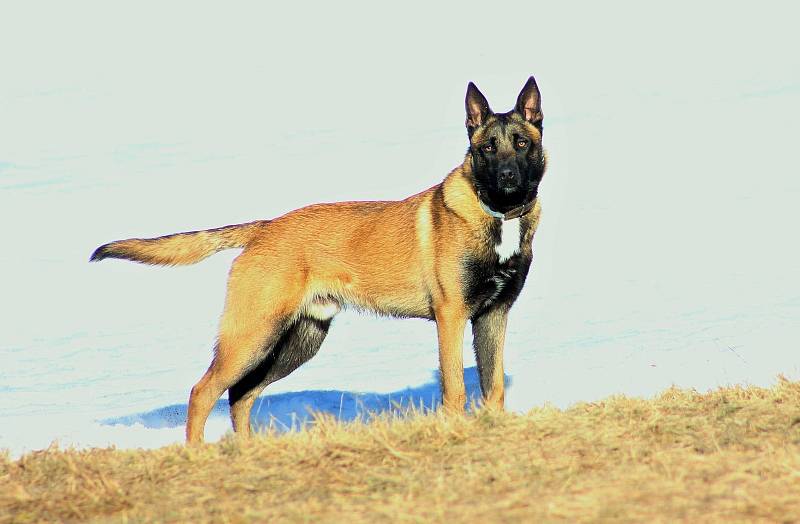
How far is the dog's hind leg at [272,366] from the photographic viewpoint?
8219 mm

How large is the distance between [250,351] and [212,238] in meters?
0.97

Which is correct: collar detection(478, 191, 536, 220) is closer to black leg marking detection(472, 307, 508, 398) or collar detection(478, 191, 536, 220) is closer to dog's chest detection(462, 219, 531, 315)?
dog's chest detection(462, 219, 531, 315)

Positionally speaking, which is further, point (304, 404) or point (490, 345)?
point (304, 404)

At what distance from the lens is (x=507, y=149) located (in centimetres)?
754

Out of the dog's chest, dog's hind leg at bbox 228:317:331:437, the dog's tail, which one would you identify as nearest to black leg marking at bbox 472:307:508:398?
the dog's chest

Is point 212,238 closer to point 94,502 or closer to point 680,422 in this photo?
point 94,502

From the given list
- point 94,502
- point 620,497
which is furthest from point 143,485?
point 620,497

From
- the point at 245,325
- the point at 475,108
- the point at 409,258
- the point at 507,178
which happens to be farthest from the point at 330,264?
the point at 475,108

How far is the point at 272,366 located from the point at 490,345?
6.02ft

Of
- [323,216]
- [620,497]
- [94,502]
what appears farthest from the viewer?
[323,216]

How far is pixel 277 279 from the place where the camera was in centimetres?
762

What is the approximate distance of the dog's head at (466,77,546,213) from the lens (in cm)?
747

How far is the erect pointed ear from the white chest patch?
2.87ft

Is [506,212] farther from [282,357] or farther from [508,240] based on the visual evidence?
[282,357]
